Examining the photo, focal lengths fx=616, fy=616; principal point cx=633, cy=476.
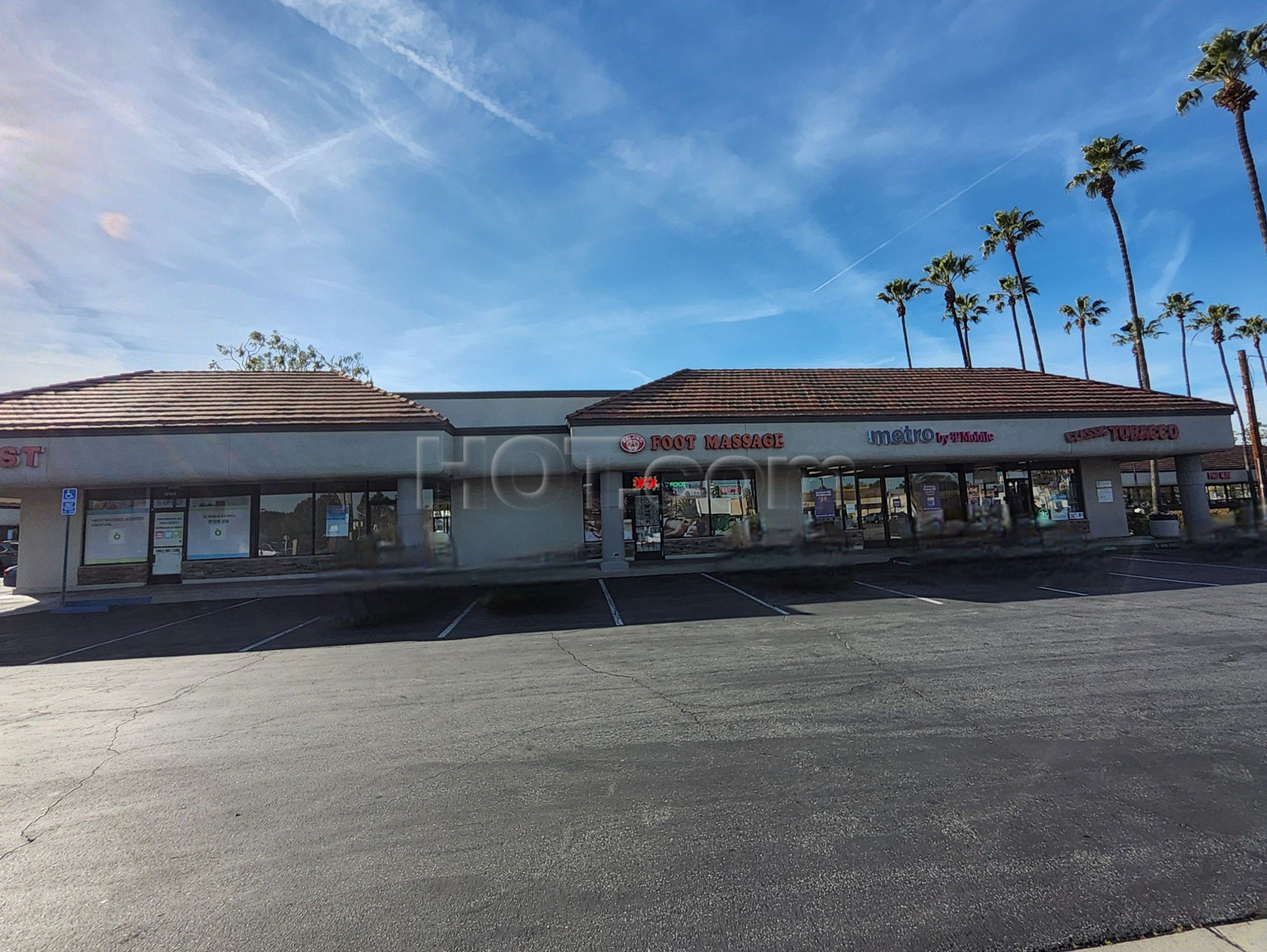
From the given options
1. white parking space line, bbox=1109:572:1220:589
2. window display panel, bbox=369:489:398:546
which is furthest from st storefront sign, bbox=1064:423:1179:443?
window display panel, bbox=369:489:398:546

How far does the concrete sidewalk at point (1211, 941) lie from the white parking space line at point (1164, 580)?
12.8m

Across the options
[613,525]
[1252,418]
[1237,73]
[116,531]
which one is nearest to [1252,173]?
[1237,73]

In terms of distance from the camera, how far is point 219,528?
61.7ft

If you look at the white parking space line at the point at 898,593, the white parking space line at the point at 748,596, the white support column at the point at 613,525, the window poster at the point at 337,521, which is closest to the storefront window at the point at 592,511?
the white support column at the point at 613,525

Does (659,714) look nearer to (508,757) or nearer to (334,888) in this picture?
(508,757)

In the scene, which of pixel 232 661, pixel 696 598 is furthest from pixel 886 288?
pixel 232 661

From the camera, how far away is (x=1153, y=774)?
14.0 feet

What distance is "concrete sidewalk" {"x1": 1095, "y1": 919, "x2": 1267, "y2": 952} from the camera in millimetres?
2635

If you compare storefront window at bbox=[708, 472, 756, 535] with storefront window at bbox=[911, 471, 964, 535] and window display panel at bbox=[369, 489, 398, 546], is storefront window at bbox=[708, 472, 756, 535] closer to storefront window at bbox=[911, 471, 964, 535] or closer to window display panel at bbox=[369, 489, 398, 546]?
storefront window at bbox=[911, 471, 964, 535]

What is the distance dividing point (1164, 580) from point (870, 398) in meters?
9.50

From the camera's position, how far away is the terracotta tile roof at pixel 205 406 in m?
16.7

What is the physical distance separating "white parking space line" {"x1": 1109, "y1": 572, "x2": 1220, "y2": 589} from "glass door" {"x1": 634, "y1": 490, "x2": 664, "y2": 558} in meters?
11.9

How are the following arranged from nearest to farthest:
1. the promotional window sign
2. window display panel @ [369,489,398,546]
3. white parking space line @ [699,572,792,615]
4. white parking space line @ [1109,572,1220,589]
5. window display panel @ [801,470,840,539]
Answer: white parking space line @ [699,572,792,615] → white parking space line @ [1109,572,1220,589] → window display panel @ [369,489,398,546] → window display panel @ [801,470,840,539] → the promotional window sign

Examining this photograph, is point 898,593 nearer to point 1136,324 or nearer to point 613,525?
point 613,525
